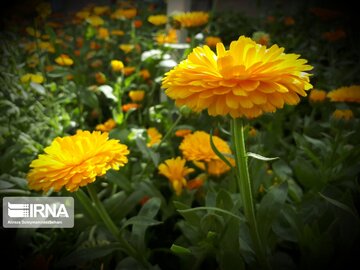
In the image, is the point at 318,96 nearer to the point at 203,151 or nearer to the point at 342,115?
the point at 342,115

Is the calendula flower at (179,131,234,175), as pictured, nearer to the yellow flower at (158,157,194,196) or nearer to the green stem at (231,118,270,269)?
the yellow flower at (158,157,194,196)

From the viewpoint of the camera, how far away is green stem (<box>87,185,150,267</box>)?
0.61 metres

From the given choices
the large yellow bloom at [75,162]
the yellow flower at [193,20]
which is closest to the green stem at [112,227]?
the large yellow bloom at [75,162]

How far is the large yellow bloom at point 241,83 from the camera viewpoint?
442 mm

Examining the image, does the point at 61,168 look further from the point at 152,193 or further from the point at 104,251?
the point at 152,193

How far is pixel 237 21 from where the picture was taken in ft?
8.48

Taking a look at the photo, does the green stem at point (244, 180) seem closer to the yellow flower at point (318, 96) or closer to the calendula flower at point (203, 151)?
the calendula flower at point (203, 151)

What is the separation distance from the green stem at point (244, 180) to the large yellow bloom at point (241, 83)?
47 millimetres

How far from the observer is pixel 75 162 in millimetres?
550

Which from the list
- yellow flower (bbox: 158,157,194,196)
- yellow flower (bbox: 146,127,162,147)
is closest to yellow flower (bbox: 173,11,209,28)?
yellow flower (bbox: 146,127,162,147)

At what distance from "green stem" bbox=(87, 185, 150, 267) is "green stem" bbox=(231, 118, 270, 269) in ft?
0.84

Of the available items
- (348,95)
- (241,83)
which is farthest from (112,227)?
(348,95)

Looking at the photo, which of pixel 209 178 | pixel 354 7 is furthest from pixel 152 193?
pixel 354 7

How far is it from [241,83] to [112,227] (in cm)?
39
